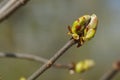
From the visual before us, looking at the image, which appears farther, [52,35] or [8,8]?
[52,35]

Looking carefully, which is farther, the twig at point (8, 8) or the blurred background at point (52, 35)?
the blurred background at point (52, 35)

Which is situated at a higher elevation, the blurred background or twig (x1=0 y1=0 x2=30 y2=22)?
the blurred background

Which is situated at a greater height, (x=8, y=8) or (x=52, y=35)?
(x=52, y=35)

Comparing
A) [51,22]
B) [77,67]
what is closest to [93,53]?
[51,22]

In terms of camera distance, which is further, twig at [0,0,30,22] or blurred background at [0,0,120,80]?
blurred background at [0,0,120,80]

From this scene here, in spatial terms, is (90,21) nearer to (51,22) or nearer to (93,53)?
(51,22)

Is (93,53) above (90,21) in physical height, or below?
above

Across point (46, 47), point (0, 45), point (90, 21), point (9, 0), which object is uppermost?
point (46, 47)

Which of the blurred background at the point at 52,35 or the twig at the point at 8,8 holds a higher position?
the blurred background at the point at 52,35
